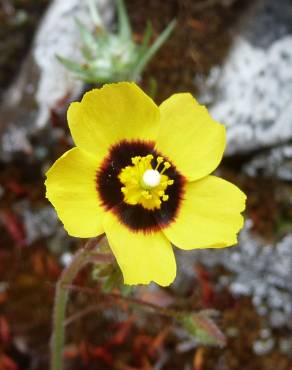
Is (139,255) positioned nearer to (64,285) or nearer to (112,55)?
(64,285)

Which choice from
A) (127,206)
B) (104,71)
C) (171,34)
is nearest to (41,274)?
(104,71)

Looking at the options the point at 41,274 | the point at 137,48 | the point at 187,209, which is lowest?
the point at 41,274

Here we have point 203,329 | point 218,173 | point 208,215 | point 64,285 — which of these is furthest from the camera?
point 218,173

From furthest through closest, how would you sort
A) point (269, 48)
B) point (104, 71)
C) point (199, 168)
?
point (269, 48) → point (104, 71) → point (199, 168)

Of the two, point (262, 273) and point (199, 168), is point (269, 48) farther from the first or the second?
point (199, 168)

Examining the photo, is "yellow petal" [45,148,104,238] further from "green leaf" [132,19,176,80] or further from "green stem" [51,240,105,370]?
"green leaf" [132,19,176,80]

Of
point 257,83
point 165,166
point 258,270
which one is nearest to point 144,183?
point 165,166

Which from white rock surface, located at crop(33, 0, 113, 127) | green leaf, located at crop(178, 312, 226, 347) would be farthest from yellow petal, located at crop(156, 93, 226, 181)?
white rock surface, located at crop(33, 0, 113, 127)
